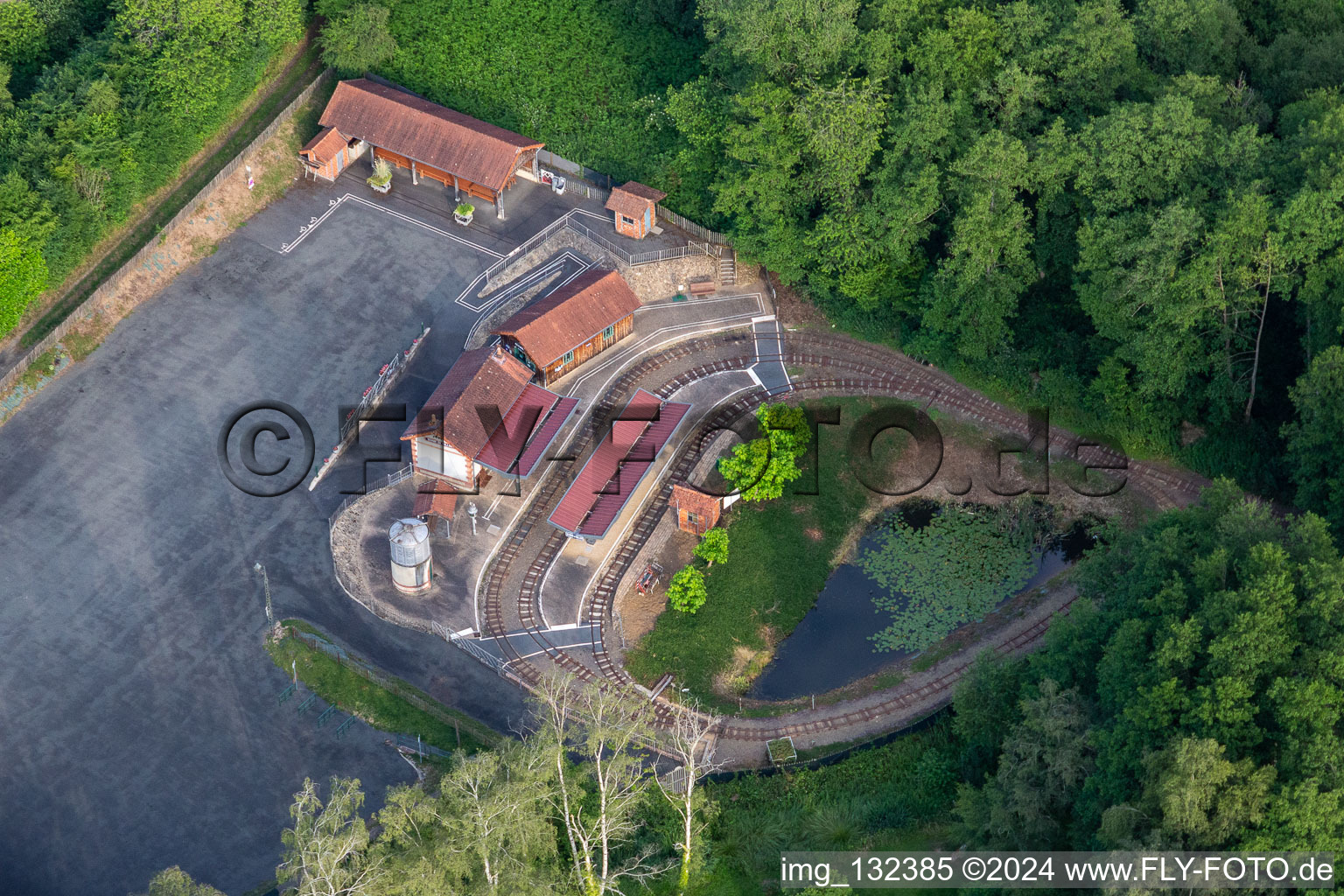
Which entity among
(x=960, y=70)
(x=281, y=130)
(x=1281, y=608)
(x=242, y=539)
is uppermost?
(x=960, y=70)

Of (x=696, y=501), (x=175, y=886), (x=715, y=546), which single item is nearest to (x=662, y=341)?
(x=696, y=501)

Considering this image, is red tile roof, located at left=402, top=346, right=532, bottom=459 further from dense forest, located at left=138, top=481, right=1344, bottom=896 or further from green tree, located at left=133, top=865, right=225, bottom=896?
green tree, located at left=133, top=865, right=225, bottom=896

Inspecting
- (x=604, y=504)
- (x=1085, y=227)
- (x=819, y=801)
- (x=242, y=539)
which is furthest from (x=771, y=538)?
(x=242, y=539)

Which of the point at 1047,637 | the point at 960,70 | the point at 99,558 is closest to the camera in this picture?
the point at 1047,637

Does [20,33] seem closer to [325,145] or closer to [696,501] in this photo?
[325,145]

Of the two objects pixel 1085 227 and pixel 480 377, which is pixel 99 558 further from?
pixel 1085 227
